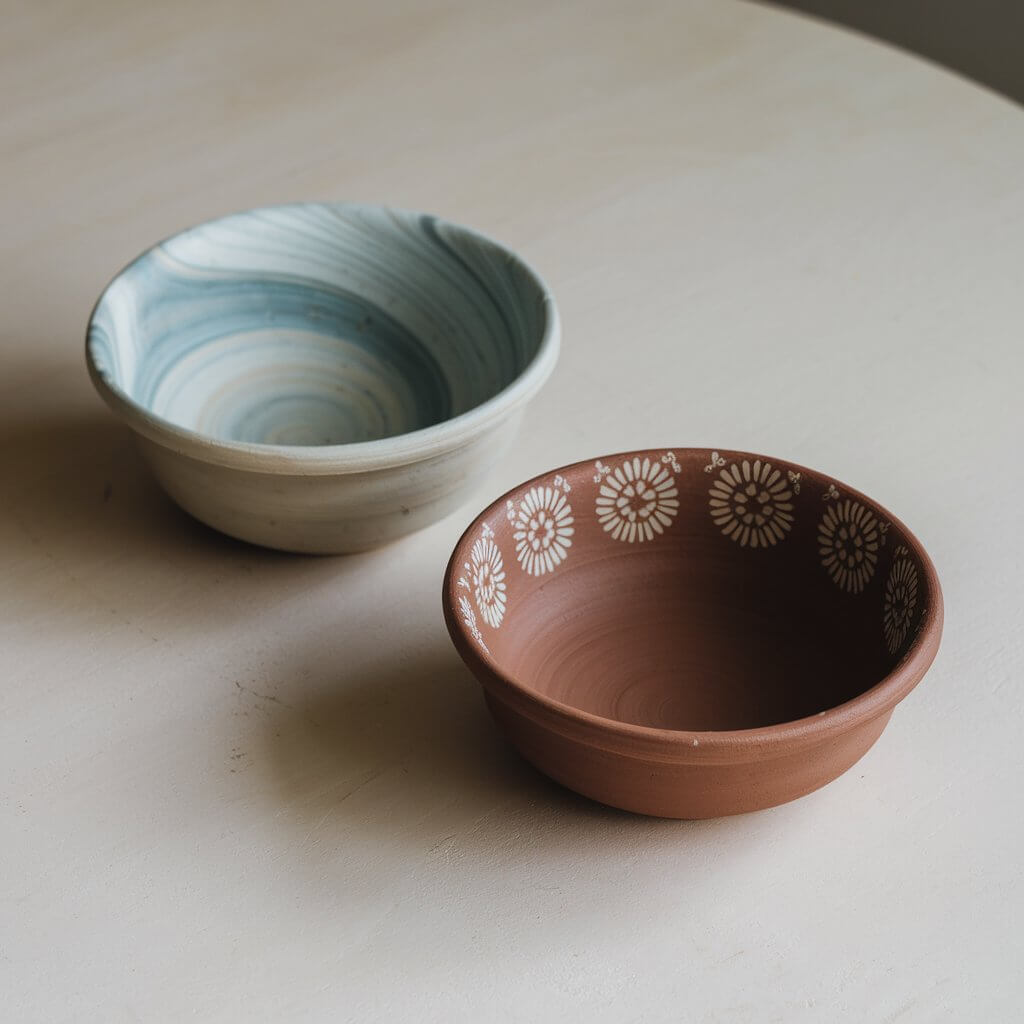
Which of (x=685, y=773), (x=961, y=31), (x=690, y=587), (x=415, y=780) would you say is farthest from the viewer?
(x=961, y=31)

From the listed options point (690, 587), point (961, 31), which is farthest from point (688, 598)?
point (961, 31)

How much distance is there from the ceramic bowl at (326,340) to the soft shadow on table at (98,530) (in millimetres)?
43

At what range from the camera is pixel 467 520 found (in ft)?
3.06

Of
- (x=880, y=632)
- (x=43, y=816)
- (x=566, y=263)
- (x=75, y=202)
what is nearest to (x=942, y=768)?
(x=880, y=632)

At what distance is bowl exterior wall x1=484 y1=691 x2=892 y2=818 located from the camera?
63 cm

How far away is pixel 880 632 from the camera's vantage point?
29.7 inches

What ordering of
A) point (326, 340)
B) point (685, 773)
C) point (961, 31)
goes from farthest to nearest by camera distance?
point (961, 31) < point (326, 340) < point (685, 773)

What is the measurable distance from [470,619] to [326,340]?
1.42 ft

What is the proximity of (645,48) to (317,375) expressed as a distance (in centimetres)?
69

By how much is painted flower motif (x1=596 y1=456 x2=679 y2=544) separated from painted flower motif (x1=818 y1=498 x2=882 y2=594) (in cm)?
9

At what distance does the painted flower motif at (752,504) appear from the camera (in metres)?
0.80

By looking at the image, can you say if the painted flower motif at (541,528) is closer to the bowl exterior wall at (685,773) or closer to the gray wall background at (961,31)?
the bowl exterior wall at (685,773)

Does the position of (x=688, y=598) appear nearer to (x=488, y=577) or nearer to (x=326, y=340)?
(x=488, y=577)

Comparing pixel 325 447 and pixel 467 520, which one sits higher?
pixel 325 447
